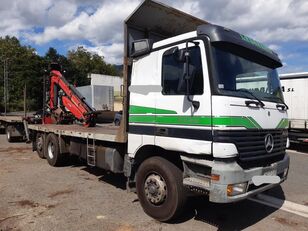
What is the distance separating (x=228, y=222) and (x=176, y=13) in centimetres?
394

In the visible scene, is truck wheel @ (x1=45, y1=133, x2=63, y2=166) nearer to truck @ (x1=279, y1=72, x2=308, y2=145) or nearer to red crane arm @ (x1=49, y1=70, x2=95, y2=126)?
Answer: red crane arm @ (x1=49, y1=70, x2=95, y2=126)

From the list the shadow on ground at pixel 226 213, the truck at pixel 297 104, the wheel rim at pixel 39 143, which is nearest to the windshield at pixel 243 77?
the shadow on ground at pixel 226 213

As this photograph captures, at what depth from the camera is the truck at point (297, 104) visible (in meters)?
14.6

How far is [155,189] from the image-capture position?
5812 millimetres

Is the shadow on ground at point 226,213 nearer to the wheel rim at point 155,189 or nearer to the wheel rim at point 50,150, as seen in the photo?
the wheel rim at point 155,189

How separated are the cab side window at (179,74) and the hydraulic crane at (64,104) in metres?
5.79

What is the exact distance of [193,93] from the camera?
536cm

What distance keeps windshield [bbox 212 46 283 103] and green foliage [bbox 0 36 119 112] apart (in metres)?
49.3

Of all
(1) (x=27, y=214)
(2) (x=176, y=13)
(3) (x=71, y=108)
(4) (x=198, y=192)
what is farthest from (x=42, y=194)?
(3) (x=71, y=108)

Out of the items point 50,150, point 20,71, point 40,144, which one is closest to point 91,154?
point 50,150

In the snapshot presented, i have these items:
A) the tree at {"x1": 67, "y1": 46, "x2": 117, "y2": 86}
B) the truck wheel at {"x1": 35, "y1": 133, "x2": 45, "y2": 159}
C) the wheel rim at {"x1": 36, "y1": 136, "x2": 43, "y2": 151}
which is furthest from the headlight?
the tree at {"x1": 67, "y1": 46, "x2": 117, "y2": 86}

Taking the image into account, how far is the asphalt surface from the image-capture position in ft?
18.6

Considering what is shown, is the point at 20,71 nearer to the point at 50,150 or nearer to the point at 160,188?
the point at 50,150

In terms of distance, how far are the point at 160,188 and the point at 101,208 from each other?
1352 millimetres
